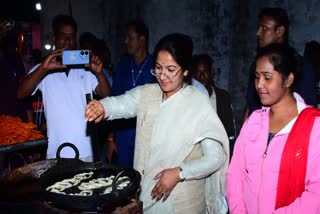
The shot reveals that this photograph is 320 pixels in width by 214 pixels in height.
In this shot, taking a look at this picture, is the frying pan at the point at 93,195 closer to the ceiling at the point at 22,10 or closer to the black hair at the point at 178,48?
the black hair at the point at 178,48

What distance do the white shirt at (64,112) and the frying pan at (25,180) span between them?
1.85 feet

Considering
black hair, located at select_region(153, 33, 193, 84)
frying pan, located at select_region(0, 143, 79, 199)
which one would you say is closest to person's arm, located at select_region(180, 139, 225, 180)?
black hair, located at select_region(153, 33, 193, 84)

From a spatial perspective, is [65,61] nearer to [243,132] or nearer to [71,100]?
[71,100]

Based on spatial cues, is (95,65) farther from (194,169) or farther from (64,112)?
(194,169)

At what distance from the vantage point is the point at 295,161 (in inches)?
93.8

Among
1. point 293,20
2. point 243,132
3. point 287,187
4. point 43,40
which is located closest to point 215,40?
point 293,20

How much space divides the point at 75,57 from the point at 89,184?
1.54m

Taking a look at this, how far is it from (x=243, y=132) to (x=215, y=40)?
506 cm

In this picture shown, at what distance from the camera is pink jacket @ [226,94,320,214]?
2.35m

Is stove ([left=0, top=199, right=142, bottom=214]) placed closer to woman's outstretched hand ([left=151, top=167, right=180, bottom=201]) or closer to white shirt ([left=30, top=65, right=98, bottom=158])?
woman's outstretched hand ([left=151, top=167, right=180, bottom=201])

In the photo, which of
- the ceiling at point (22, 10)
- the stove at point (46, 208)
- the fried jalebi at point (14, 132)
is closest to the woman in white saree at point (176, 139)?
the stove at point (46, 208)

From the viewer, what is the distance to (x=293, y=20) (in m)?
6.86

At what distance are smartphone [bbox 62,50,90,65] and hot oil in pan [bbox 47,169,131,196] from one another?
128cm

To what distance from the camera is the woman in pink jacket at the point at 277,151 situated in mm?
2371
